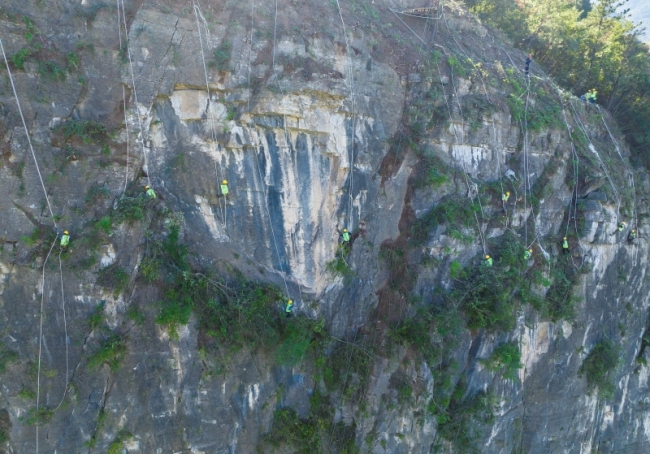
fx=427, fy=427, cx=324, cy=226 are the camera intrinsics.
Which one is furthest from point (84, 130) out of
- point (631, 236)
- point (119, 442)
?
point (631, 236)

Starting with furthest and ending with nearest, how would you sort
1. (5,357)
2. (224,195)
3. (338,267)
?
(338,267) < (224,195) < (5,357)

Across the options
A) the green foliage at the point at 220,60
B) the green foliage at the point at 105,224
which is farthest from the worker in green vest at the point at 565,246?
the green foliage at the point at 105,224

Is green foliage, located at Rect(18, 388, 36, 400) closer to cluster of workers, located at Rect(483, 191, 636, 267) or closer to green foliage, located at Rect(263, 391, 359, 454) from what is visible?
green foliage, located at Rect(263, 391, 359, 454)

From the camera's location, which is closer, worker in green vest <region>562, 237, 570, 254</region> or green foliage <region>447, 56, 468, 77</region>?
green foliage <region>447, 56, 468, 77</region>

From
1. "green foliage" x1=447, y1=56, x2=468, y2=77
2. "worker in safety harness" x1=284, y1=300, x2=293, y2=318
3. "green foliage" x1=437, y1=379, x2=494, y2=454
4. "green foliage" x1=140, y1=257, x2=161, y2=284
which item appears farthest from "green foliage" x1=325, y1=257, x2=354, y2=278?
"green foliage" x1=447, y1=56, x2=468, y2=77

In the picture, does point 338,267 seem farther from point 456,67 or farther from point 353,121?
point 456,67

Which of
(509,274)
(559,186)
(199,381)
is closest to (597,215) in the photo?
(559,186)
